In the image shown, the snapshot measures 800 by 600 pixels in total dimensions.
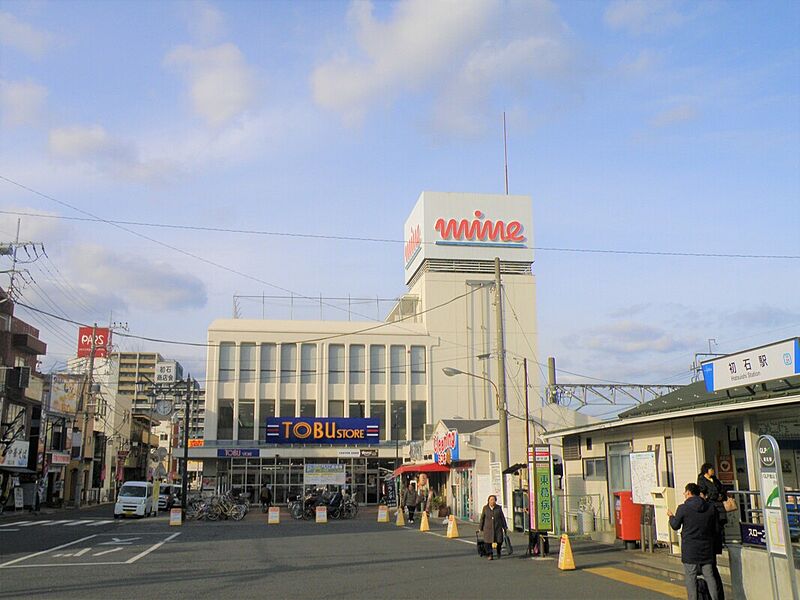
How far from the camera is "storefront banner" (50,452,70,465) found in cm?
5582

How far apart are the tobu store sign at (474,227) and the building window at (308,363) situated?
1293 cm

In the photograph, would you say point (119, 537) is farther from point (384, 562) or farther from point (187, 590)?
point (187, 590)

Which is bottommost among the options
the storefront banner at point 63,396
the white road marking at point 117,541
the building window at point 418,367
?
the white road marking at point 117,541

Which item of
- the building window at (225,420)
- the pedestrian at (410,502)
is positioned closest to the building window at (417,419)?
the building window at (225,420)

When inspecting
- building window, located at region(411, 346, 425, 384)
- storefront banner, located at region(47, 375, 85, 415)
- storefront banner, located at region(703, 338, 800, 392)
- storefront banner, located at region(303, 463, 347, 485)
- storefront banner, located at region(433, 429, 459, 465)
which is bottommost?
storefront banner, located at region(303, 463, 347, 485)

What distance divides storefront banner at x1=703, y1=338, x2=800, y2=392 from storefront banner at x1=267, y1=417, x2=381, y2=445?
145 ft

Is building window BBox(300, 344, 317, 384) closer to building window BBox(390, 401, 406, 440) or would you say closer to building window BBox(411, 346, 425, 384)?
building window BBox(390, 401, 406, 440)

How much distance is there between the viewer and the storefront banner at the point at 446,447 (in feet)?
108

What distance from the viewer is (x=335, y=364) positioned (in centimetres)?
6353

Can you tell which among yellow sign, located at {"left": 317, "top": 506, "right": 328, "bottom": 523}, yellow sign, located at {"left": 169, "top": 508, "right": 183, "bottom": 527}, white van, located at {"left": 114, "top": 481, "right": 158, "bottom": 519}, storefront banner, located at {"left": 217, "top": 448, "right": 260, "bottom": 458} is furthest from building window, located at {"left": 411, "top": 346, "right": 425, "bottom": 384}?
yellow sign, located at {"left": 169, "top": 508, "right": 183, "bottom": 527}

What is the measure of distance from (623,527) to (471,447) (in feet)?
42.8

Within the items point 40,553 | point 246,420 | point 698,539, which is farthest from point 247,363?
point 698,539

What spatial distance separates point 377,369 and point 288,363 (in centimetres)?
735

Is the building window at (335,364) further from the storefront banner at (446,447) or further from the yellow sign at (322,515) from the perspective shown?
the yellow sign at (322,515)
